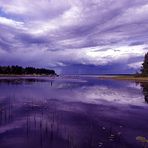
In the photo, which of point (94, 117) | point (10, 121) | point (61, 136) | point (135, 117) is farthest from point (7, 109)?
point (135, 117)

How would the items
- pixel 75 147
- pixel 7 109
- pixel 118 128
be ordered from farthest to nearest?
pixel 7 109
pixel 118 128
pixel 75 147

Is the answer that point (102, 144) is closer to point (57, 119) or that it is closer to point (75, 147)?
point (75, 147)

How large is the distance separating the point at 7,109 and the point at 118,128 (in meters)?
15.0

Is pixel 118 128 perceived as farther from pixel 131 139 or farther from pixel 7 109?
pixel 7 109

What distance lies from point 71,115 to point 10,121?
7.16 metres

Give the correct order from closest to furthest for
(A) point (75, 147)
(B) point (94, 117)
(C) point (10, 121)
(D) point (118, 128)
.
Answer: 1. (A) point (75, 147)
2. (D) point (118, 128)
3. (C) point (10, 121)
4. (B) point (94, 117)

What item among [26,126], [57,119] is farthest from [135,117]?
[26,126]

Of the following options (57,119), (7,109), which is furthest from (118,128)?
(7,109)

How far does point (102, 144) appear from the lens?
16234 mm

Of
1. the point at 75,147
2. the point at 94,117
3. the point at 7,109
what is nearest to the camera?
the point at 75,147

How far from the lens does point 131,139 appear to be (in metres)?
17.6

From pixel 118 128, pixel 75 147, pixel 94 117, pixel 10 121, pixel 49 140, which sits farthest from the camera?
pixel 94 117

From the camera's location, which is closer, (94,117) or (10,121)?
(10,121)

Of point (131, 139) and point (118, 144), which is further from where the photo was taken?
point (131, 139)
